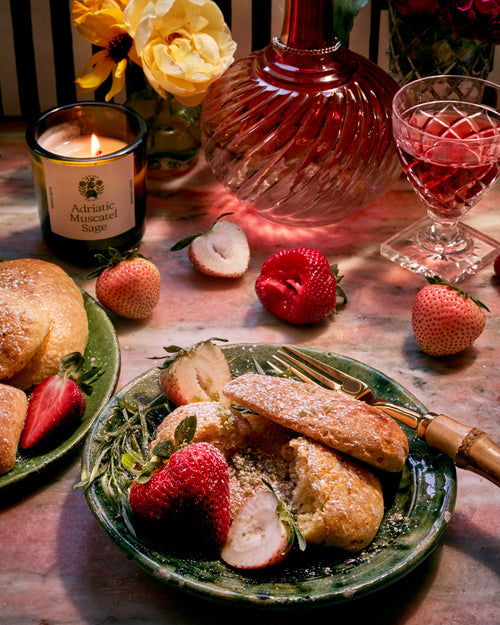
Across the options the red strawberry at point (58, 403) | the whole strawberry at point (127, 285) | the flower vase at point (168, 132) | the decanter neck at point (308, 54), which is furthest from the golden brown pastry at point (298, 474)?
the flower vase at point (168, 132)

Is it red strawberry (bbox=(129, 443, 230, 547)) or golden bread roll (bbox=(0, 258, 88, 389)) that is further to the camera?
golden bread roll (bbox=(0, 258, 88, 389))

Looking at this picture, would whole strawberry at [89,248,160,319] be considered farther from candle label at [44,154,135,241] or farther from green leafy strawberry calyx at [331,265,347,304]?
green leafy strawberry calyx at [331,265,347,304]

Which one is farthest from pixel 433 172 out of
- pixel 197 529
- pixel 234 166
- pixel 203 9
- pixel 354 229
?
pixel 197 529

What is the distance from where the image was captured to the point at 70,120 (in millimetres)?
1353

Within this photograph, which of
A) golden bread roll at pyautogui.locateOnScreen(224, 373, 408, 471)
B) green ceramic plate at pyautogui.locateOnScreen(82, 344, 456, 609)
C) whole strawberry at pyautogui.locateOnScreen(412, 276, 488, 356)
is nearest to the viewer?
green ceramic plate at pyautogui.locateOnScreen(82, 344, 456, 609)

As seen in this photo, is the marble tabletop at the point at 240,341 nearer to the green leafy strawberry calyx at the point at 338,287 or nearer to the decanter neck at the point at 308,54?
the green leafy strawberry calyx at the point at 338,287

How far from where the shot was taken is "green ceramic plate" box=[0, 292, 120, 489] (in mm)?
921

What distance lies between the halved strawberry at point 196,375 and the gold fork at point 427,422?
75 millimetres

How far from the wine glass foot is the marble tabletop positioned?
0.03m

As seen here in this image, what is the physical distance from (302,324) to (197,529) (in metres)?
0.50

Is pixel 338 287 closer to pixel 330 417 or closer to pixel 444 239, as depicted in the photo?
pixel 444 239

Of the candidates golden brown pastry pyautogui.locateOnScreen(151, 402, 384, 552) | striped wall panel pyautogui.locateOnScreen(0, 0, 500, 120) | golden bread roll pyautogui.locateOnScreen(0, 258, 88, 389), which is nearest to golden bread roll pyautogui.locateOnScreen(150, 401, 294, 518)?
golden brown pastry pyautogui.locateOnScreen(151, 402, 384, 552)

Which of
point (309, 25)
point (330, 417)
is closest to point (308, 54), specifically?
point (309, 25)

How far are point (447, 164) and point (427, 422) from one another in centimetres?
51
